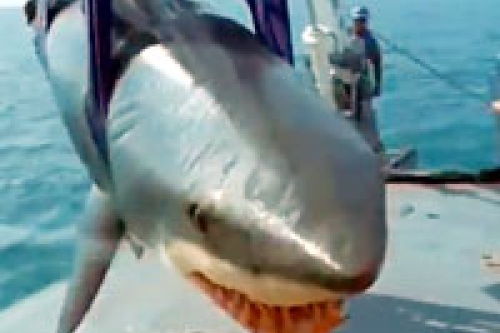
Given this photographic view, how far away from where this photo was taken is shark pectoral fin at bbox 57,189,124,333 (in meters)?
2.01

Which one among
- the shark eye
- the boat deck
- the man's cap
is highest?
the shark eye

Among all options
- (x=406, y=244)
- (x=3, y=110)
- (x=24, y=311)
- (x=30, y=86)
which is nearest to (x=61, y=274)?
(x=24, y=311)

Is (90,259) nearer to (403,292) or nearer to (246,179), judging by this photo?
(246,179)

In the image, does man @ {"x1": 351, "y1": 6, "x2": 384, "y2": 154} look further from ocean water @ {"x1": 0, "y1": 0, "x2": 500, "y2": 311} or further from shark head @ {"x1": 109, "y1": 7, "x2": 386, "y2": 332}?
shark head @ {"x1": 109, "y1": 7, "x2": 386, "y2": 332}

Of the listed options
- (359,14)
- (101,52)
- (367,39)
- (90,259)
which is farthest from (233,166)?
(367,39)

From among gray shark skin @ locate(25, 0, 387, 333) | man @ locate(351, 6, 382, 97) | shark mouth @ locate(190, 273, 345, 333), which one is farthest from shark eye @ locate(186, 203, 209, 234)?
man @ locate(351, 6, 382, 97)

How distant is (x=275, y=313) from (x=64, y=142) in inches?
505

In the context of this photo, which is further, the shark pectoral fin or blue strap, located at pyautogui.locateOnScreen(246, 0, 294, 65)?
the shark pectoral fin

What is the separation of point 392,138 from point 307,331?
449 inches

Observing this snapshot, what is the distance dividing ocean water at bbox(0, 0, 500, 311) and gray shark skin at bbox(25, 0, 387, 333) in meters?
4.56

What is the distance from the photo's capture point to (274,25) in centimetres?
185

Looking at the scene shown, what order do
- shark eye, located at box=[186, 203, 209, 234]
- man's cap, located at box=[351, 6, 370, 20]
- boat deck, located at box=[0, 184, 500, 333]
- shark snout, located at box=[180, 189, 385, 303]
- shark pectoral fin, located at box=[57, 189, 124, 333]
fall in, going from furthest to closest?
1. man's cap, located at box=[351, 6, 370, 20]
2. boat deck, located at box=[0, 184, 500, 333]
3. shark pectoral fin, located at box=[57, 189, 124, 333]
4. shark eye, located at box=[186, 203, 209, 234]
5. shark snout, located at box=[180, 189, 385, 303]

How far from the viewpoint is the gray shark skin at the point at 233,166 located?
1290 mm

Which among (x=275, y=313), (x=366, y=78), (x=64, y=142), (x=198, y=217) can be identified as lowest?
(x=64, y=142)
